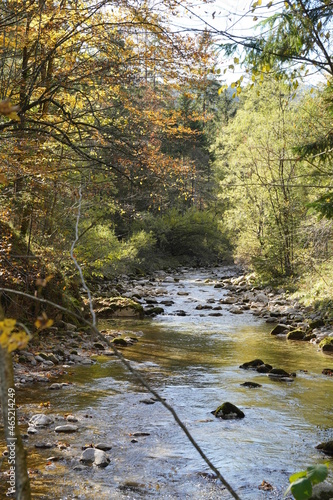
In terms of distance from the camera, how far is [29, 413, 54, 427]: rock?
6.07m

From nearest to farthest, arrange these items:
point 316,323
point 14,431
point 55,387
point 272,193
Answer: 1. point 14,431
2. point 55,387
3. point 316,323
4. point 272,193

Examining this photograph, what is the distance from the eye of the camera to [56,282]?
454 inches

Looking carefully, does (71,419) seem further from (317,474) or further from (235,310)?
(235,310)

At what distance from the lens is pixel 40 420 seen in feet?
20.1

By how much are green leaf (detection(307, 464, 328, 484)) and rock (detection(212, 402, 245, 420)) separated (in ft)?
15.1

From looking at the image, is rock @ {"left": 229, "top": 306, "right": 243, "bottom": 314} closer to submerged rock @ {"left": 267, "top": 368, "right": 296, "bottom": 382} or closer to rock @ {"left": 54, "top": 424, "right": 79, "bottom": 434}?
submerged rock @ {"left": 267, "top": 368, "right": 296, "bottom": 382}

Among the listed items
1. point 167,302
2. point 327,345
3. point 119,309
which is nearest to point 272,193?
point 167,302

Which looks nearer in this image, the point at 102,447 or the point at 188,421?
the point at 102,447

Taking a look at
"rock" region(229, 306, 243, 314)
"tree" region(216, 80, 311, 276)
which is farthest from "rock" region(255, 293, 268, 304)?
"tree" region(216, 80, 311, 276)

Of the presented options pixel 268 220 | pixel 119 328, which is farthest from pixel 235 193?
pixel 119 328

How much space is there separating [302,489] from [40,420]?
4490 millimetres

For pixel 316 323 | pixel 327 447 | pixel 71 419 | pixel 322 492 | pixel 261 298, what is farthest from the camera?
pixel 261 298

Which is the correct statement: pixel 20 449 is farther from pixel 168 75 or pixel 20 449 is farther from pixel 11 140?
pixel 168 75

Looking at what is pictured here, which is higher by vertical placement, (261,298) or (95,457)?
(261,298)
